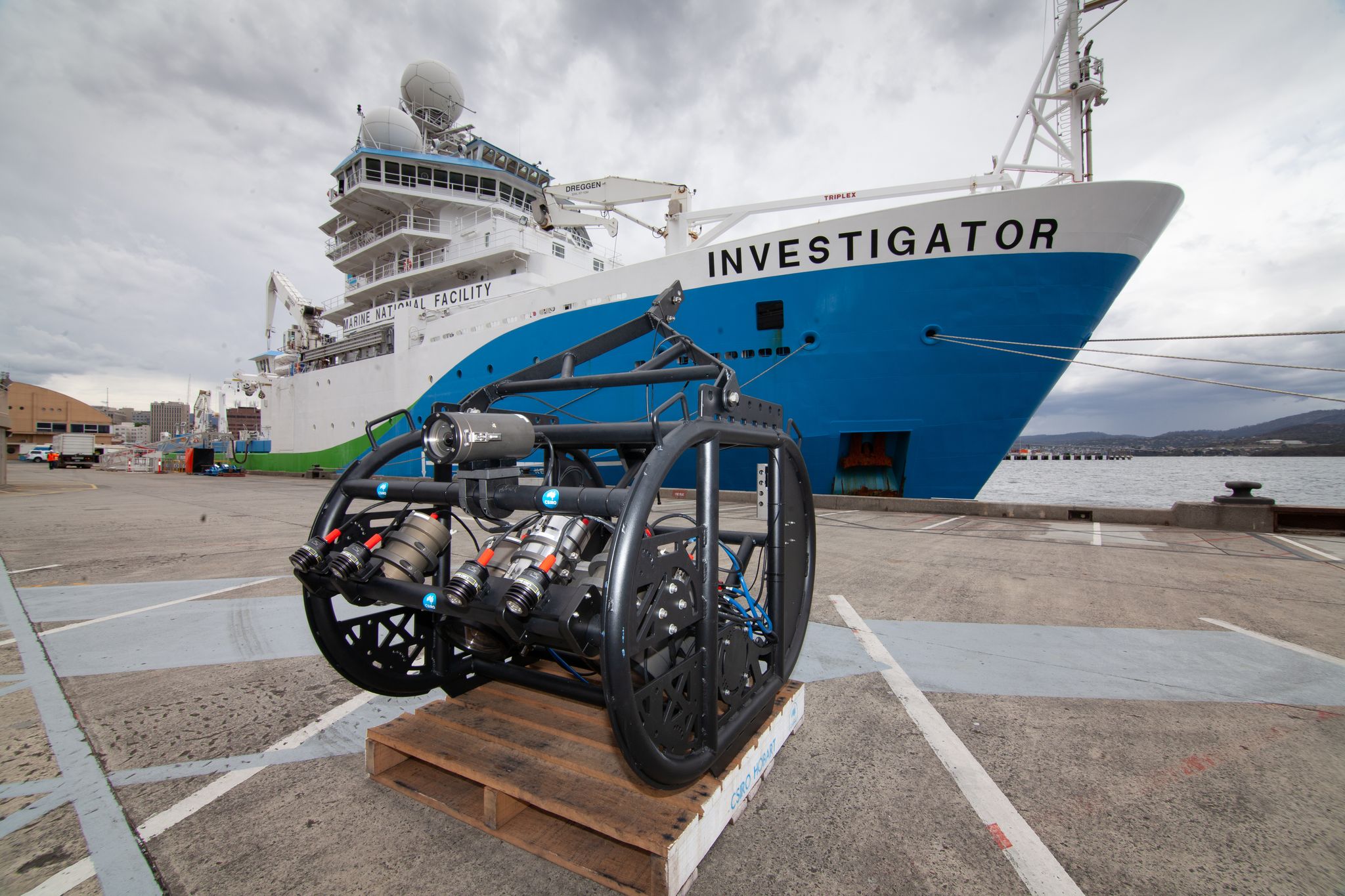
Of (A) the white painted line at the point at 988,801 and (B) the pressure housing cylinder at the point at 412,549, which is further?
(B) the pressure housing cylinder at the point at 412,549

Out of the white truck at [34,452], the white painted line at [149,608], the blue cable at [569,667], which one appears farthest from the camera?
the white truck at [34,452]

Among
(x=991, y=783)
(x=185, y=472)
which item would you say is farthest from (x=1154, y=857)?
(x=185, y=472)

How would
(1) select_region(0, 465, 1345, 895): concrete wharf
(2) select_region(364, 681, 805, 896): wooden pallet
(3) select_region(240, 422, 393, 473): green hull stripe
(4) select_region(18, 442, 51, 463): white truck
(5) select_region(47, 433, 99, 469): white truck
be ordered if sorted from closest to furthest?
(2) select_region(364, 681, 805, 896): wooden pallet → (1) select_region(0, 465, 1345, 895): concrete wharf → (3) select_region(240, 422, 393, 473): green hull stripe → (5) select_region(47, 433, 99, 469): white truck → (4) select_region(18, 442, 51, 463): white truck

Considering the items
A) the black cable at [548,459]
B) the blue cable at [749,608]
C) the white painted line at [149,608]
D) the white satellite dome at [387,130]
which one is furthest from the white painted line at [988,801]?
the white satellite dome at [387,130]

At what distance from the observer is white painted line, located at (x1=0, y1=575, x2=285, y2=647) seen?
3.75 m

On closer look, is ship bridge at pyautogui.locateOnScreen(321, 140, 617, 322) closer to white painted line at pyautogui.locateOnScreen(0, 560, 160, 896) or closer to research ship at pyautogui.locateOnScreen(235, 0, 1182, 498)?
research ship at pyautogui.locateOnScreen(235, 0, 1182, 498)

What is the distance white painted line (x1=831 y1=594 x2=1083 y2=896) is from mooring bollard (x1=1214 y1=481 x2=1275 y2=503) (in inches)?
359

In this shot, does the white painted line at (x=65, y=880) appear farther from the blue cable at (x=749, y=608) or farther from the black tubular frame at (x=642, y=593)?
the blue cable at (x=749, y=608)

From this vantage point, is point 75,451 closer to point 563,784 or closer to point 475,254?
point 475,254

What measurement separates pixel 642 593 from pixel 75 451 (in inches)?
2139

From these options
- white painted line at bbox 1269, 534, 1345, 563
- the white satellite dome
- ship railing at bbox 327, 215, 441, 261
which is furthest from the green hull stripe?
white painted line at bbox 1269, 534, 1345, 563

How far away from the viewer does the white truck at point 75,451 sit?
37.5 meters

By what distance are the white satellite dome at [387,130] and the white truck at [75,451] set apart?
37.4 metres

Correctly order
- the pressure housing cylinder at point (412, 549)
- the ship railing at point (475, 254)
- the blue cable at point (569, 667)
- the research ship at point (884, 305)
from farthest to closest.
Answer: the ship railing at point (475, 254) < the research ship at point (884, 305) < the blue cable at point (569, 667) < the pressure housing cylinder at point (412, 549)
